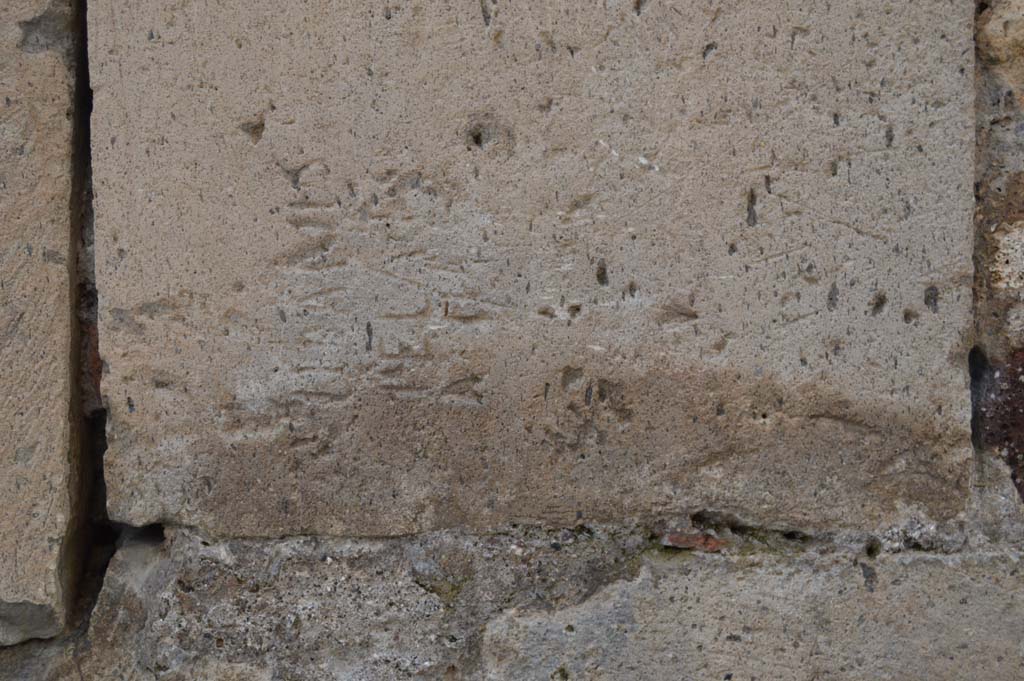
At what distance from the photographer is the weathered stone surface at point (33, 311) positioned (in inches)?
45.8

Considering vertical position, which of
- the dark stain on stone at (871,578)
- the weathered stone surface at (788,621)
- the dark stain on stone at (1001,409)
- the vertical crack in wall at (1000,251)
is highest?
the vertical crack in wall at (1000,251)

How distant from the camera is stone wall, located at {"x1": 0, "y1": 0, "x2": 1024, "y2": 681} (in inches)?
43.5

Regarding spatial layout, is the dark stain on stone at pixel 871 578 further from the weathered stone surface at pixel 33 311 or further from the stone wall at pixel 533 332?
the weathered stone surface at pixel 33 311

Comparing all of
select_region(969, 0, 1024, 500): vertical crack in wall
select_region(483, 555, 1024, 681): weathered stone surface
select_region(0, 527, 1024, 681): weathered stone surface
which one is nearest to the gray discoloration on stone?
select_region(0, 527, 1024, 681): weathered stone surface

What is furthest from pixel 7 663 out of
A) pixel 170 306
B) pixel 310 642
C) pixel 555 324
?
pixel 555 324

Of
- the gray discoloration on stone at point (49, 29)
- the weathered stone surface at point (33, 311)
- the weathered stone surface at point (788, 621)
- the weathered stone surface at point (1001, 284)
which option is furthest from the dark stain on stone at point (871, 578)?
the gray discoloration on stone at point (49, 29)

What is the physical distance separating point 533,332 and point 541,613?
14.3 inches

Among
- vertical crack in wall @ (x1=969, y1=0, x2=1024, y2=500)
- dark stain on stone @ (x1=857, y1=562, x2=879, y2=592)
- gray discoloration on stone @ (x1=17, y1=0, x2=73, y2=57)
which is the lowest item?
dark stain on stone @ (x1=857, y1=562, x2=879, y2=592)

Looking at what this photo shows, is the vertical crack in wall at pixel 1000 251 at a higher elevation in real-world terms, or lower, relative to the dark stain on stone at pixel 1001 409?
higher

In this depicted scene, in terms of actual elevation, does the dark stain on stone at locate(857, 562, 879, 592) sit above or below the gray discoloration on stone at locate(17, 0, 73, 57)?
below

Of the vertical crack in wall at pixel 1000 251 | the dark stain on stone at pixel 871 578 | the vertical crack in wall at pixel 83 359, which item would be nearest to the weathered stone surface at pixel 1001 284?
the vertical crack in wall at pixel 1000 251

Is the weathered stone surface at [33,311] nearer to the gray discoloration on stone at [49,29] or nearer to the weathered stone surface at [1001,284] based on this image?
the gray discoloration on stone at [49,29]

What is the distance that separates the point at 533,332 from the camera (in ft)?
3.71

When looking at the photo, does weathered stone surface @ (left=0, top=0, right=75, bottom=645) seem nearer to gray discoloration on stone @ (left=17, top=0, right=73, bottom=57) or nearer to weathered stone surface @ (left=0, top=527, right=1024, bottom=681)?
gray discoloration on stone @ (left=17, top=0, right=73, bottom=57)
